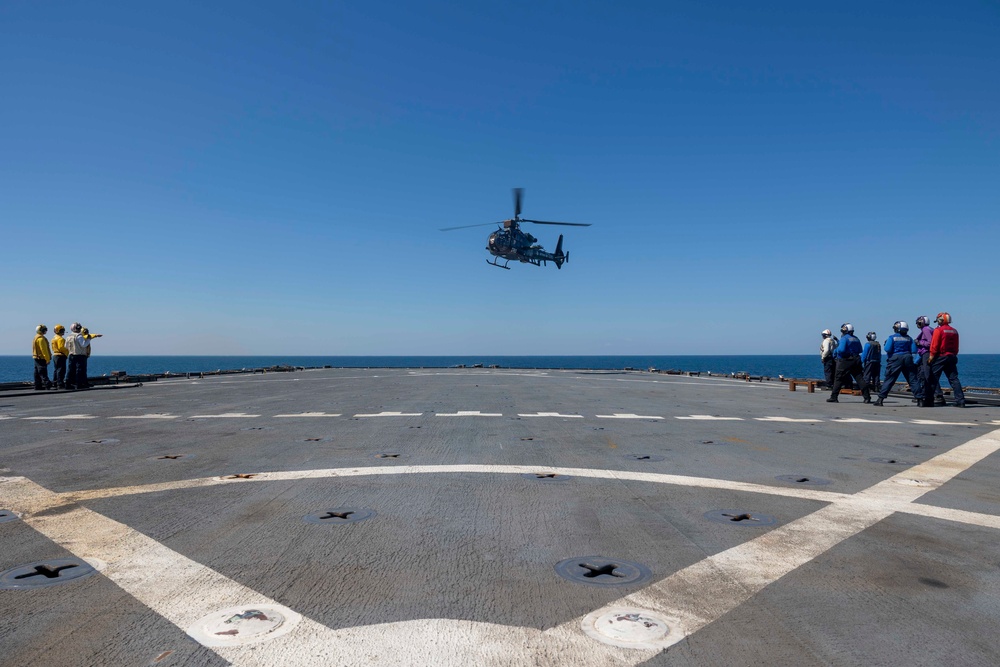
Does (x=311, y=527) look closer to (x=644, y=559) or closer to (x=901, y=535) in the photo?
(x=644, y=559)

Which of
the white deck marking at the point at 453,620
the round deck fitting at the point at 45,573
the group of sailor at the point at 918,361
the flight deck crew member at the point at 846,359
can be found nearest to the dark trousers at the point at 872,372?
the group of sailor at the point at 918,361

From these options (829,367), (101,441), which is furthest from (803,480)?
(829,367)

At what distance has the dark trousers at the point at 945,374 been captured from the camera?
50.7ft

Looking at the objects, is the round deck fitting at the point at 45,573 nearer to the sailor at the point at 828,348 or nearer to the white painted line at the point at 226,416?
the white painted line at the point at 226,416

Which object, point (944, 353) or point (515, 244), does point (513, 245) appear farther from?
point (944, 353)

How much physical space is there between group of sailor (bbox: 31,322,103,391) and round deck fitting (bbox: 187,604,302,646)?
67.6 feet

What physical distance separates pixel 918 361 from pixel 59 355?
27742mm

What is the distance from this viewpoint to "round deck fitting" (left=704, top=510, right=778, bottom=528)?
480 cm

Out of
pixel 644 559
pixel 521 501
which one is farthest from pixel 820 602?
pixel 521 501

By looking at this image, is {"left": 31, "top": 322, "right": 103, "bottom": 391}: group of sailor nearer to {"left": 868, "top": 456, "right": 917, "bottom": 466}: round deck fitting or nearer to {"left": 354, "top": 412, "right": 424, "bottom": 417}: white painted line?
{"left": 354, "top": 412, "right": 424, "bottom": 417}: white painted line

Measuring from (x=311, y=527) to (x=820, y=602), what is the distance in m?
3.56

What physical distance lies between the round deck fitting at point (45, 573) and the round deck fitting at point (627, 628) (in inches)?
122

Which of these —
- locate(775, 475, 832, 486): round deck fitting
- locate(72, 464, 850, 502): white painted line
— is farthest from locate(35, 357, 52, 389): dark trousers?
locate(775, 475, 832, 486): round deck fitting

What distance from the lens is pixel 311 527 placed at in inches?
183
